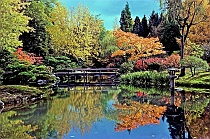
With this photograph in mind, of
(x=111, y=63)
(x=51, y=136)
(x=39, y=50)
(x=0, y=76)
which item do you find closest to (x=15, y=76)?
(x=0, y=76)

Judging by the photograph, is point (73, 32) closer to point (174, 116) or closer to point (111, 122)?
point (174, 116)

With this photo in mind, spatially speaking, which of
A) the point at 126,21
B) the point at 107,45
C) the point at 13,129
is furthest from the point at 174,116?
the point at 126,21

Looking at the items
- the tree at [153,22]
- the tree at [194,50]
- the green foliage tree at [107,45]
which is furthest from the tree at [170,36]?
the green foliage tree at [107,45]

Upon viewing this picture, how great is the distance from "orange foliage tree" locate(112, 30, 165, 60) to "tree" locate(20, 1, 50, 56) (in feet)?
19.1

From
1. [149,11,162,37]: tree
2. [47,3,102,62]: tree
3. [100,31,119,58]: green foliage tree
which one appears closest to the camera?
[47,3,102,62]: tree

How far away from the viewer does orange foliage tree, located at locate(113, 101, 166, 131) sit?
6.92 meters

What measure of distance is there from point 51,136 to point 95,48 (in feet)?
70.0

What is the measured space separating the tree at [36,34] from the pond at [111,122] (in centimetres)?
1235

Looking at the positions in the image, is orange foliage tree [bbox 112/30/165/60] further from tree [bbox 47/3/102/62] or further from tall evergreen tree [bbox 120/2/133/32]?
tall evergreen tree [bbox 120/2/133/32]

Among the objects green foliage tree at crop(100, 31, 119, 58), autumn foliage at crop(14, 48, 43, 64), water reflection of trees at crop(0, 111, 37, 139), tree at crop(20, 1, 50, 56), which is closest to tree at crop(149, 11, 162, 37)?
green foliage tree at crop(100, 31, 119, 58)

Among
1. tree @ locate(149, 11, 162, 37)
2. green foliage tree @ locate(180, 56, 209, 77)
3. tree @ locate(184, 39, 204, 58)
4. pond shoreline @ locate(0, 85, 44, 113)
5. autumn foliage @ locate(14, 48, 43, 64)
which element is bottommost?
pond shoreline @ locate(0, 85, 44, 113)

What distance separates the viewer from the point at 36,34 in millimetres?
21812

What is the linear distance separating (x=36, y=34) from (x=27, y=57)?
432 cm

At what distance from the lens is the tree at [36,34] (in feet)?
70.8
